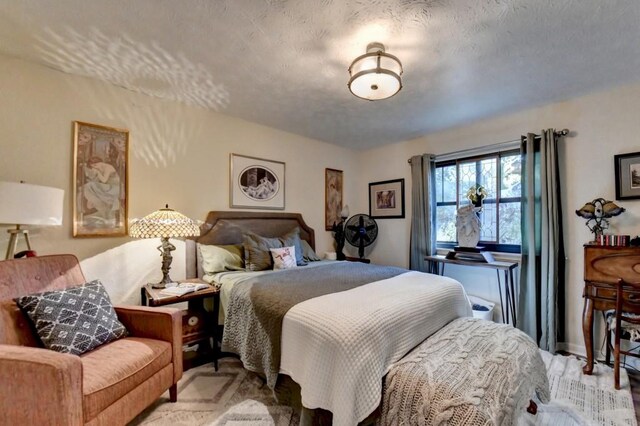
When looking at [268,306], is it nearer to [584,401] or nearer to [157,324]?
[157,324]

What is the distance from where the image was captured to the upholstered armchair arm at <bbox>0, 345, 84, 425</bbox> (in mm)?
1202

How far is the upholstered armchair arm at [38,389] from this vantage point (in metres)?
1.20

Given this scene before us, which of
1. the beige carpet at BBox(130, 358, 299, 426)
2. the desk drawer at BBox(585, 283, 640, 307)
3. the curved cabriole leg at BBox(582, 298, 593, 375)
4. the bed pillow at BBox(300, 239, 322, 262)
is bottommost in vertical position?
the beige carpet at BBox(130, 358, 299, 426)

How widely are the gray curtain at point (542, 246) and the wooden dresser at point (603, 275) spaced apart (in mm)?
324

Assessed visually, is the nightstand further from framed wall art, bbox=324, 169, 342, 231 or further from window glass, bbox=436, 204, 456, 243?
window glass, bbox=436, 204, 456, 243

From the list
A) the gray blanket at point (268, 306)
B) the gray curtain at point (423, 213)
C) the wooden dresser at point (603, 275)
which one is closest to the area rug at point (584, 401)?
the wooden dresser at point (603, 275)

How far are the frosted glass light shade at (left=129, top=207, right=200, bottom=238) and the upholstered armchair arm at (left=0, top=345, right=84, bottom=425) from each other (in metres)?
1.13

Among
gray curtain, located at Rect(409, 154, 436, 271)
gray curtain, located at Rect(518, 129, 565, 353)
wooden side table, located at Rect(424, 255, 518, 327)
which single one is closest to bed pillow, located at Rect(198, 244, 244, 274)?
gray curtain, located at Rect(409, 154, 436, 271)

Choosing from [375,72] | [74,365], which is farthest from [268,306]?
[375,72]

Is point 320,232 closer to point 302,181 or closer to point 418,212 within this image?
point 302,181

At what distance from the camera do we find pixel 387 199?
4.21 metres

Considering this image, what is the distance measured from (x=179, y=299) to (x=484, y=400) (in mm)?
1986

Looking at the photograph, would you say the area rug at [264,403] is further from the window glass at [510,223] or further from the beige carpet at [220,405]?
the window glass at [510,223]

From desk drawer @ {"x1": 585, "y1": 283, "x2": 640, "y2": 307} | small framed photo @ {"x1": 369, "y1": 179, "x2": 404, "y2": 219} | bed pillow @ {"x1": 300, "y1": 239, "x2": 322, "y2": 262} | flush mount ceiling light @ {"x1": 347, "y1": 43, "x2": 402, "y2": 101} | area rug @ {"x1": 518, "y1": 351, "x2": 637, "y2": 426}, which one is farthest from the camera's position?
small framed photo @ {"x1": 369, "y1": 179, "x2": 404, "y2": 219}
